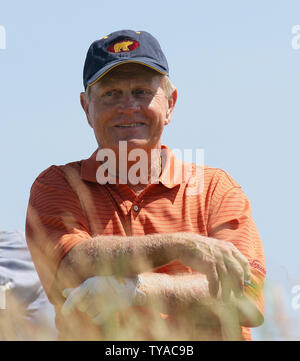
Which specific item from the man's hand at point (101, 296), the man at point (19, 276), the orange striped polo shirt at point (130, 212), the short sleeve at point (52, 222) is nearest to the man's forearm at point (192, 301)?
the man's hand at point (101, 296)

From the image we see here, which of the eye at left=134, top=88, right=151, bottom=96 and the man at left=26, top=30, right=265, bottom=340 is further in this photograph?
the eye at left=134, top=88, right=151, bottom=96

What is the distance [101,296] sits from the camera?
121 inches

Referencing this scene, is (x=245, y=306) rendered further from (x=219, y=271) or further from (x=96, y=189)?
(x=96, y=189)

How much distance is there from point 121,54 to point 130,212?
3.18ft

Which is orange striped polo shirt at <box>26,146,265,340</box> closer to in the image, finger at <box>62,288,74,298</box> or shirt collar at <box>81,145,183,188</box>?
shirt collar at <box>81,145,183,188</box>

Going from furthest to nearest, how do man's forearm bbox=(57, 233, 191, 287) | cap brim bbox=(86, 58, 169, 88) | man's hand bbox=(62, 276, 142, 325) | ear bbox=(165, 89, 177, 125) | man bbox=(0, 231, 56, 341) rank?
1. ear bbox=(165, 89, 177, 125)
2. cap brim bbox=(86, 58, 169, 88)
3. man bbox=(0, 231, 56, 341)
4. man's forearm bbox=(57, 233, 191, 287)
5. man's hand bbox=(62, 276, 142, 325)

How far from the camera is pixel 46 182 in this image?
3.79 metres

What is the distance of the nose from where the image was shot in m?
3.94

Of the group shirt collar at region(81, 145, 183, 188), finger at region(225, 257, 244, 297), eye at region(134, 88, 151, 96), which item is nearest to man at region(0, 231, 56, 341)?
shirt collar at region(81, 145, 183, 188)

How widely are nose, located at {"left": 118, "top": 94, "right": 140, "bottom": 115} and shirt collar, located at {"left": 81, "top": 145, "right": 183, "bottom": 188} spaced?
346 millimetres

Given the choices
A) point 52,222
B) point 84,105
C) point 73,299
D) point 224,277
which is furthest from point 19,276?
point 224,277

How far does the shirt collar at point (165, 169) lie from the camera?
3.94 metres
